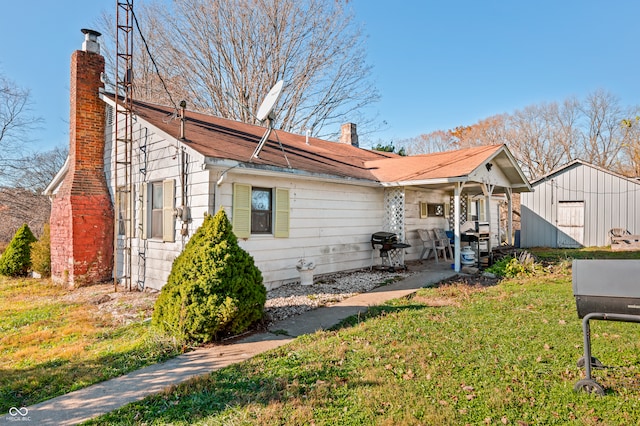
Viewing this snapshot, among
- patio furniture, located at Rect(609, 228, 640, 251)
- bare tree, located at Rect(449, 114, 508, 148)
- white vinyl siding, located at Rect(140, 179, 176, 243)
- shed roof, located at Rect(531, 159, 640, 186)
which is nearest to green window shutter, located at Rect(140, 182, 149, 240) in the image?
white vinyl siding, located at Rect(140, 179, 176, 243)

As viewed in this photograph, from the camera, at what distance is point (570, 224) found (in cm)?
1725

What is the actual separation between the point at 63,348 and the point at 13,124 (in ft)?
76.6

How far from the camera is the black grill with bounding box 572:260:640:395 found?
3166 millimetres

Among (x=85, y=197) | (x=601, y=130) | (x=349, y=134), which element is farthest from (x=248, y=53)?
(x=601, y=130)

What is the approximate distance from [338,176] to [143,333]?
5.43m

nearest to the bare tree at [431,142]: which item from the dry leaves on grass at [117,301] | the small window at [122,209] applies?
the small window at [122,209]

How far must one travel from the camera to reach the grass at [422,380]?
3037 millimetres

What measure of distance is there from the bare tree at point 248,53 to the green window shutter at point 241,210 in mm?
13211

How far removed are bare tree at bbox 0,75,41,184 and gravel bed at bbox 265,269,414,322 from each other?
70.6 ft

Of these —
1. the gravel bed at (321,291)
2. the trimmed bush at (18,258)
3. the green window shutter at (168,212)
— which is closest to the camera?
the gravel bed at (321,291)

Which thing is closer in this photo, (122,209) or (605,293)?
(605,293)

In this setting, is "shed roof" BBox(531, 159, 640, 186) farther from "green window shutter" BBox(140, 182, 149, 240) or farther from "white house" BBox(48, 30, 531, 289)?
"green window shutter" BBox(140, 182, 149, 240)

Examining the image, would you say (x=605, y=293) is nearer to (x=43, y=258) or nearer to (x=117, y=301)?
(x=117, y=301)

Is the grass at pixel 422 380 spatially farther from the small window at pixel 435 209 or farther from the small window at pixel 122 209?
the small window at pixel 435 209
